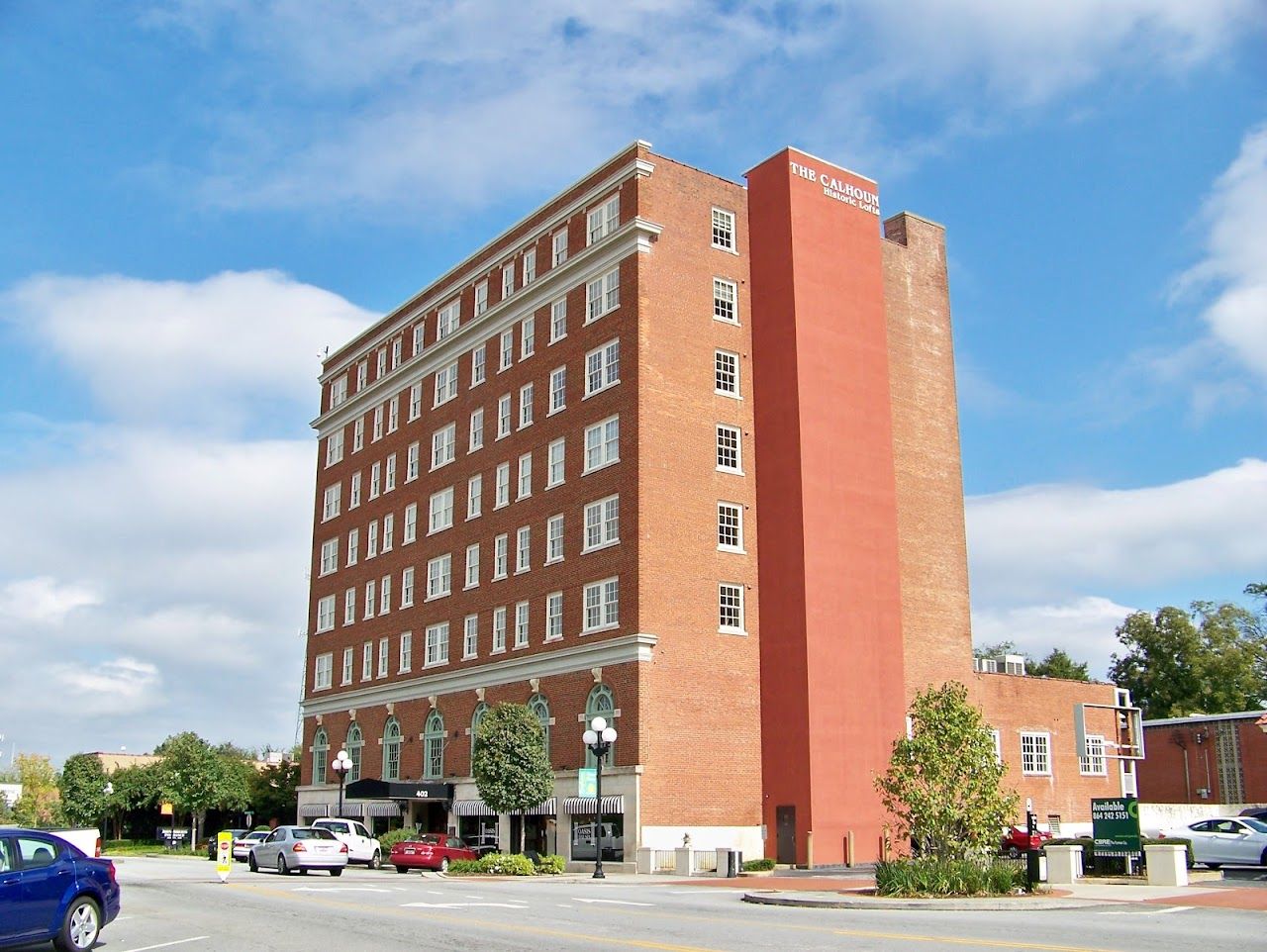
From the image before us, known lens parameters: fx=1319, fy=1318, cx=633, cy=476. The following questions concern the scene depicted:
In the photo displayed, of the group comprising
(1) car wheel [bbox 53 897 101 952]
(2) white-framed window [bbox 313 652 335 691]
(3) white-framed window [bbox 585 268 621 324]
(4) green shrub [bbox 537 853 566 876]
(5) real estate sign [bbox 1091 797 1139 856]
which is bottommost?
(4) green shrub [bbox 537 853 566 876]

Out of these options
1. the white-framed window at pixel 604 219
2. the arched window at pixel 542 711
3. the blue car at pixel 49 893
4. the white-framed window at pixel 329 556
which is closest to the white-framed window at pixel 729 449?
the white-framed window at pixel 604 219

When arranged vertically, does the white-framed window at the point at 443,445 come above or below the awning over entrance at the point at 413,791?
above

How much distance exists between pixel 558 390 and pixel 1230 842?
30.6 meters

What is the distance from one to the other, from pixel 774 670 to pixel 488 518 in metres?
16.7

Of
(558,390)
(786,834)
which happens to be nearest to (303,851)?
(786,834)

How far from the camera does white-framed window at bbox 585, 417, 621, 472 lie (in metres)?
51.0

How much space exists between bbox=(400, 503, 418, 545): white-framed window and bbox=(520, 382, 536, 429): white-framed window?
457 inches

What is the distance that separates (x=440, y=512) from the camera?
212 feet

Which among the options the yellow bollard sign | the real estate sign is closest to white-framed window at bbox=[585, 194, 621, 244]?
the yellow bollard sign

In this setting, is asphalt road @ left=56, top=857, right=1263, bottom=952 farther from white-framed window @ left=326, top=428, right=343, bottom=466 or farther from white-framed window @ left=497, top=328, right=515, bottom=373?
white-framed window @ left=326, top=428, right=343, bottom=466

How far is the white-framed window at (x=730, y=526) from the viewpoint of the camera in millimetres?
50906

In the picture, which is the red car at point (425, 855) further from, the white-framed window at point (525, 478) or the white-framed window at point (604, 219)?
the white-framed window at point (604, 219)

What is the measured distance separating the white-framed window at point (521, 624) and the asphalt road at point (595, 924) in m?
24.6

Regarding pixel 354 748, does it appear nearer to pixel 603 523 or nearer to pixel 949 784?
pixel 603 523
